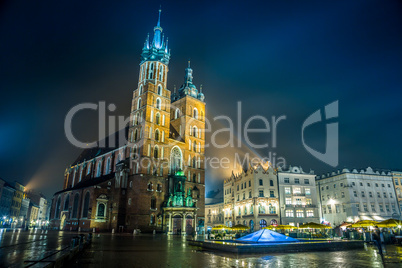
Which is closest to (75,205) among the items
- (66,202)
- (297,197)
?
(66,202)

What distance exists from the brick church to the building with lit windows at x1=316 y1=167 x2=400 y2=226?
31741 mm

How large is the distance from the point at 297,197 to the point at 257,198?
10.0m

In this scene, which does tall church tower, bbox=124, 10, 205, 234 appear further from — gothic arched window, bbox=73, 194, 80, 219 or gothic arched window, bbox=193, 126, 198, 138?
gothic arched window, bbox=73, 194, 80, 219

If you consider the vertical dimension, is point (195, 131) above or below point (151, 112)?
below

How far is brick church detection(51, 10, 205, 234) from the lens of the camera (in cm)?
4812

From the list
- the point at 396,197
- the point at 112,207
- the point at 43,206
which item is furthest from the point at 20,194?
the point at 396,197

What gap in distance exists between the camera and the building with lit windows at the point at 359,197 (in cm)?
5741

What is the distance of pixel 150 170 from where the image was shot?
1981 inches

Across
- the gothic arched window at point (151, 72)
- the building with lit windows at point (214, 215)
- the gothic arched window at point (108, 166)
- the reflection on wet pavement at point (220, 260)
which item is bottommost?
the reflection on wet pavement at point (220, 260)

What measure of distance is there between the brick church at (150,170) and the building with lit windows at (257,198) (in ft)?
35.9

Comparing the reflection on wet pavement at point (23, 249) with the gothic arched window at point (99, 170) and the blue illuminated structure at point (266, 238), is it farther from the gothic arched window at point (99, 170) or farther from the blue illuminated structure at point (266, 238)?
the gothic arched window at point (99, 170)

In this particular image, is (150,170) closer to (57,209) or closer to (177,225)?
(177,225)

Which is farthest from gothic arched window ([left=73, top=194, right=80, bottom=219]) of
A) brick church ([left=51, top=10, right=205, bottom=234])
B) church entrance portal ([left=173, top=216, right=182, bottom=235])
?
church entrance portal ([left=173, top=216, right=182, bottom=235])

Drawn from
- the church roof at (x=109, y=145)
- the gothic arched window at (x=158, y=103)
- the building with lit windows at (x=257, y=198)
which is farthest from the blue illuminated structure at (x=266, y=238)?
the church roof at (x=109, y=145)
